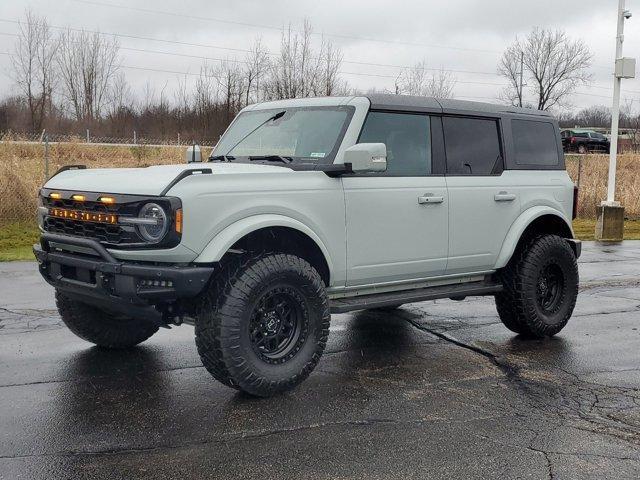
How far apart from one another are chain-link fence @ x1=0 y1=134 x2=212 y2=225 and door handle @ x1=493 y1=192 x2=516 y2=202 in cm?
987

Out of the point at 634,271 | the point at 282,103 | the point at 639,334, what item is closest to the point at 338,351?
the point at 282,103

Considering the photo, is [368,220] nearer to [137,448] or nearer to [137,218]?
[137,218]

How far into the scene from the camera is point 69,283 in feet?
16.2

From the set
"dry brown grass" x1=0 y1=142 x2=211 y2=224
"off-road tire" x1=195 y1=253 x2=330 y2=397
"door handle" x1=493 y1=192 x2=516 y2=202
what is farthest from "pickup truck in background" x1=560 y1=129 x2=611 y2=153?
"off-road tire" x1=195 y1=253 x2=330 y2=397

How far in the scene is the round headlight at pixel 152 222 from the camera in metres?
4.54

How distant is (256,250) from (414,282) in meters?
1.47

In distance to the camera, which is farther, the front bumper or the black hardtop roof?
the front bumper

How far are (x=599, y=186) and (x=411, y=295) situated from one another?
1856cm

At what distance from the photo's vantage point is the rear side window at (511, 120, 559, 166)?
6.83 metres

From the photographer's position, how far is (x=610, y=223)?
51.8 feet

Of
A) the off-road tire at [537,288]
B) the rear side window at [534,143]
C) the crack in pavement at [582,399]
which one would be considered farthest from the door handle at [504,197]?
the crack in pavement at [582,399]

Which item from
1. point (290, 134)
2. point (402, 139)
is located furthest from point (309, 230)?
point (402, 139)

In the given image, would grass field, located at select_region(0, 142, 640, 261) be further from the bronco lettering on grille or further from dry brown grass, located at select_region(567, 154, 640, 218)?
the bronco lettering on grille

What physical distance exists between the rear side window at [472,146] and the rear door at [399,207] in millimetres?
133
